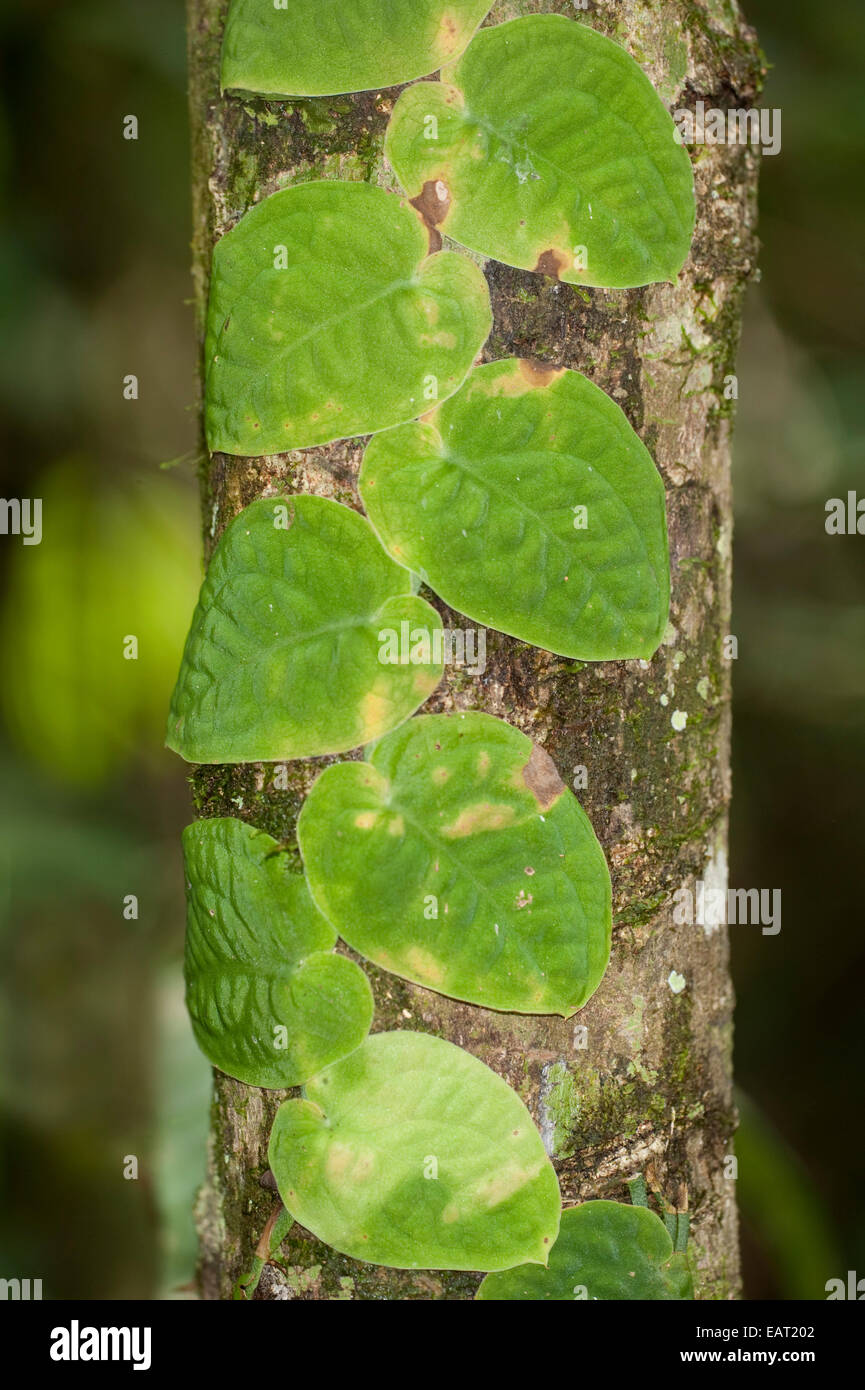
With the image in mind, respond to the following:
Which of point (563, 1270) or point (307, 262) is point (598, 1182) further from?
point (307, 262)

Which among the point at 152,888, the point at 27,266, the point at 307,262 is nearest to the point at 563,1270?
the point at 307,262

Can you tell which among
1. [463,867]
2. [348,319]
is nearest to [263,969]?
[463,867]

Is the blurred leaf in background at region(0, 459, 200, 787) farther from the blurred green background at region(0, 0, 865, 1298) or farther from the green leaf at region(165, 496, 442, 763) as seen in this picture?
the green leaf at region(165, 496, 442, 763)

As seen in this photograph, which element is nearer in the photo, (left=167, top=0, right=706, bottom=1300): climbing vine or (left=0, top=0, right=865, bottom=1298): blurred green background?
(left=167, top=0, right=706, bottom=1300): climbing vine

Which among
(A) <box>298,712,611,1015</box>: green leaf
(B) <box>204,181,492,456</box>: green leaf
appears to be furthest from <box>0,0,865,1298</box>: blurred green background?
(B) <box>204,181,492,456</box>: green leaf

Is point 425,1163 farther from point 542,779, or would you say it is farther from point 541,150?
point 541,150

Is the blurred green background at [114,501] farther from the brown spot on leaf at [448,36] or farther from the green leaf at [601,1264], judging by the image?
the brown spot on leaf at [448,36]

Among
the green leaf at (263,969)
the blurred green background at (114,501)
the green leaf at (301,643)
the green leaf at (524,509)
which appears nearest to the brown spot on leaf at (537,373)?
the green leaf at (524,509)
